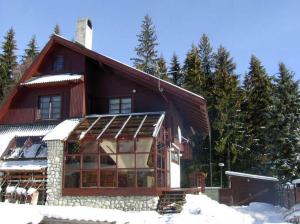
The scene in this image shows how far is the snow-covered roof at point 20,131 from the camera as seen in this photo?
805 inches

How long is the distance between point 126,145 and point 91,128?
1872mm

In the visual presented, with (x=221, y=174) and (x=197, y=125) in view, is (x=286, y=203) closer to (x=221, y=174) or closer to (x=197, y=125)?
(x=197, y=125)

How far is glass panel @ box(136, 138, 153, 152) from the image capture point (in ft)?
58.6

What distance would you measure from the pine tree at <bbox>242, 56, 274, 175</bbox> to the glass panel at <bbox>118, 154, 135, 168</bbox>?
1816cm

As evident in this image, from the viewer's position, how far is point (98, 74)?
850 inches

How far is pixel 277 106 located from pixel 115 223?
66.7 ft

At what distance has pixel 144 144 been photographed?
18078mm

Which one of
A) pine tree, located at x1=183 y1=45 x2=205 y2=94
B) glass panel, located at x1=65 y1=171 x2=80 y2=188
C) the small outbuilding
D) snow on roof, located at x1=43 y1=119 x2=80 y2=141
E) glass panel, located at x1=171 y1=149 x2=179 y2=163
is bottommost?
the small outbuilding

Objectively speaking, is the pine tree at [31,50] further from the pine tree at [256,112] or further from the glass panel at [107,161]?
the glass panel at [107,161]

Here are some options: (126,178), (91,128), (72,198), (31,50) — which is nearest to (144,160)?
(126,178)

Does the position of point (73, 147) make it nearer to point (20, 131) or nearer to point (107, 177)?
point (107, 177)

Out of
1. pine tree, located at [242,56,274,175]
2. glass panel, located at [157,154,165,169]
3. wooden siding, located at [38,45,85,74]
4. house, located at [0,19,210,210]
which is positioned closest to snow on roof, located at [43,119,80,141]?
house, located at [0,19,210,210]

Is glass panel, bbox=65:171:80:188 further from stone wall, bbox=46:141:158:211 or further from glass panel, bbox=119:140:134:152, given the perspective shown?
glass panel, bbox=119:140:134:152

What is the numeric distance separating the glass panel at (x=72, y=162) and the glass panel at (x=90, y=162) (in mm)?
352
